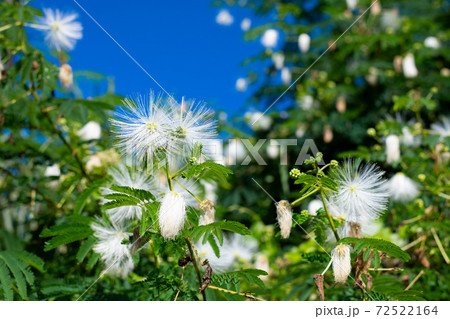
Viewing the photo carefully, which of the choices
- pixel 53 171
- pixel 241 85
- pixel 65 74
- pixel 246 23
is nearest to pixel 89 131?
pixel 53 171

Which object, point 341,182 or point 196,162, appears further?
point 341,182

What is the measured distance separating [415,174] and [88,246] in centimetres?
181

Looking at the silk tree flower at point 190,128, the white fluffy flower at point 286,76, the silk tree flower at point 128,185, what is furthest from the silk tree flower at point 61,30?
the white fluffy flower at point 286,76

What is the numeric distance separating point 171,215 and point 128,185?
490mm

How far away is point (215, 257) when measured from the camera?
1.69m

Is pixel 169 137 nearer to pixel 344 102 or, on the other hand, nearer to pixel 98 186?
pixel 98 186

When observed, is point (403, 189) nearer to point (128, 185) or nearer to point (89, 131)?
point (128, 185)

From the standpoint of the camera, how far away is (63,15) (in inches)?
96.1

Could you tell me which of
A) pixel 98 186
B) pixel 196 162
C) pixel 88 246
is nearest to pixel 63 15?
pixel 98 186

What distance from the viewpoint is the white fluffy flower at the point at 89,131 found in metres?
2.91

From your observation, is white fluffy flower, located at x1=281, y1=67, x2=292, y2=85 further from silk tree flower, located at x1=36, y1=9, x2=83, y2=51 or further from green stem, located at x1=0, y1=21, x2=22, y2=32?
green stem, located at x1=0, y1=21, x2=22, y2=32

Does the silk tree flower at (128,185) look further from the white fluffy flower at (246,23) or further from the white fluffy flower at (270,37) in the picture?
the white fluffy flower at (246,23)

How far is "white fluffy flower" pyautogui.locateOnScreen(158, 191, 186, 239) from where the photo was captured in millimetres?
1271
